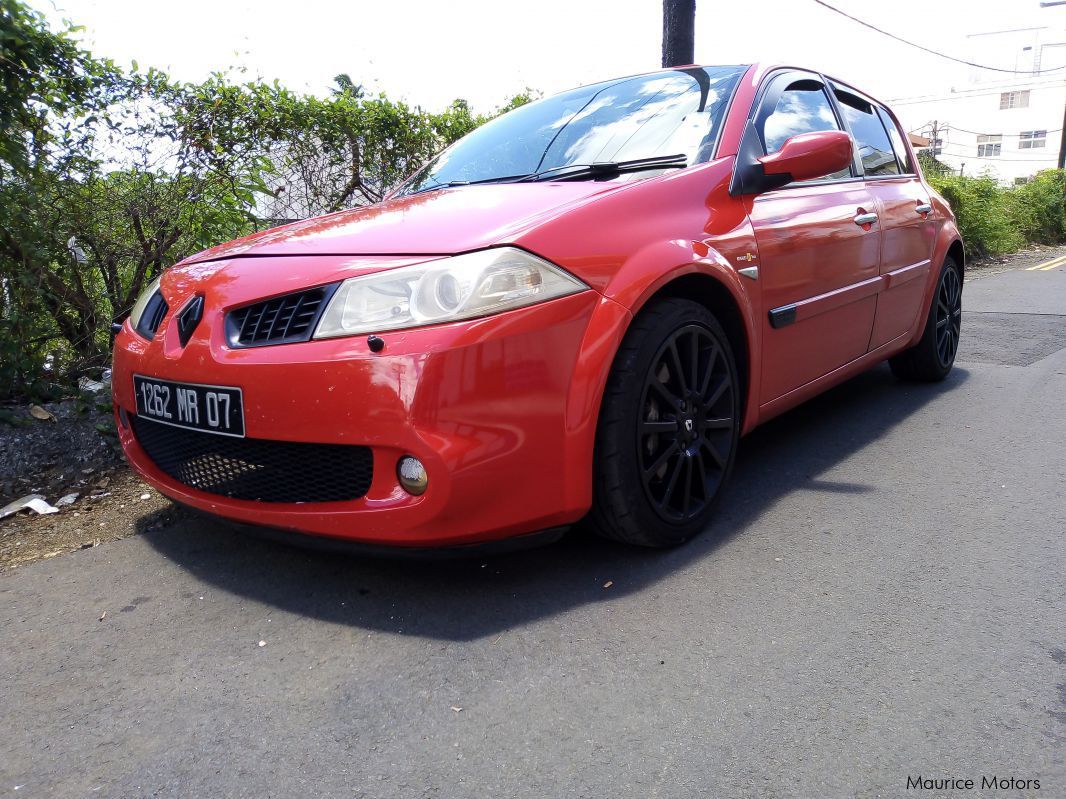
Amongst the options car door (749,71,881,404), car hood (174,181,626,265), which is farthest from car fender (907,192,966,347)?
car hood (174,181,626,265)

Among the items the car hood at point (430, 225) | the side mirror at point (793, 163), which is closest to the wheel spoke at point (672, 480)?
the car hood at point (430, 225)

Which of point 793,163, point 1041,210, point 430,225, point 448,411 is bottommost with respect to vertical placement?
point 1041,210

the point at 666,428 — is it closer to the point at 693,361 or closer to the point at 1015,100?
the point at 693,361

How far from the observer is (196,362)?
2.31 m

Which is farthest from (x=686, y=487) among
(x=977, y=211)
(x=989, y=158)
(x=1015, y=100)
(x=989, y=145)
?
(x=1015, y=100)

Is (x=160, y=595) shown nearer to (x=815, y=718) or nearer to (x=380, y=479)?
(x=380, y=479)

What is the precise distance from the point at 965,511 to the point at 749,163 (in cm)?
140

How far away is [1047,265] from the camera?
14.2 metres

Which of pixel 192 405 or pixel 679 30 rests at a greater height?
pixel 679 30

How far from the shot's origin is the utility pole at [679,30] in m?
7.49

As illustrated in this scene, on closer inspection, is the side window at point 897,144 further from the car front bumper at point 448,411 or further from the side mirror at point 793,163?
the car front bumper at point 448,411

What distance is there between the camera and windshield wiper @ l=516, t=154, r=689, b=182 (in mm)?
2770

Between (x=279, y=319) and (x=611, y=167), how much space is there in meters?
1.23

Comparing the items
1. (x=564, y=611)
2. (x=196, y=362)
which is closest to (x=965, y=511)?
(x=564, y=611)
